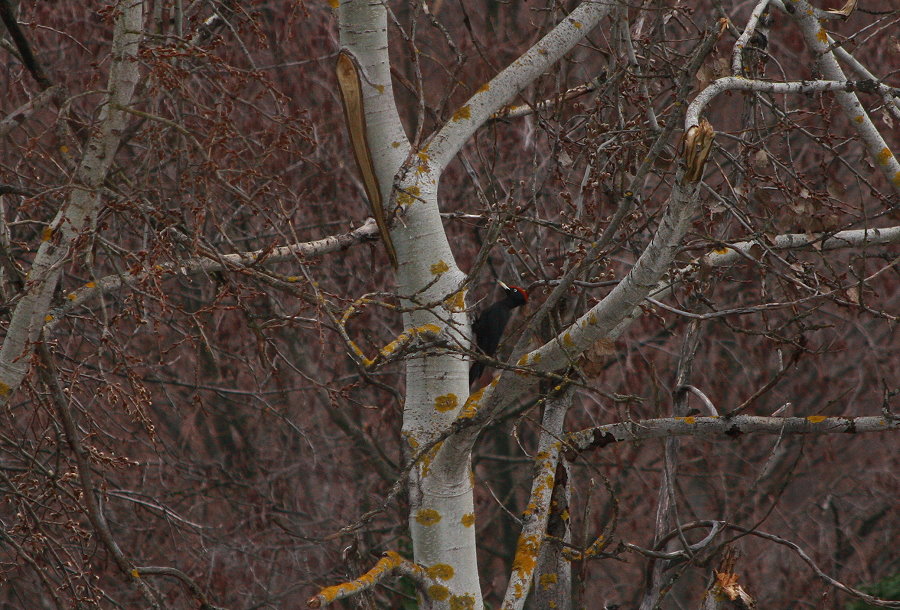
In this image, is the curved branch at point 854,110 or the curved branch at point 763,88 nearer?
the curved branch at point 763,88

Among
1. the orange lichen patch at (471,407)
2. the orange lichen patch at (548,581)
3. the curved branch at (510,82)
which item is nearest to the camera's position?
the orange lichen patch at (471,407)

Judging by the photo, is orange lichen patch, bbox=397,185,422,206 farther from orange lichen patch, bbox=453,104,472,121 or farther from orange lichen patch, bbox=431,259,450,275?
orange lichen patch, bbox=453,104,472,121

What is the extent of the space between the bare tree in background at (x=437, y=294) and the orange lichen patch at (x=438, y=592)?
19mm

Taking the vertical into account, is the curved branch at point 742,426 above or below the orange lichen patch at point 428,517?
above

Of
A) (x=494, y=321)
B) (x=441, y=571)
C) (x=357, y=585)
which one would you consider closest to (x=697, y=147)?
(x=357, y=585)

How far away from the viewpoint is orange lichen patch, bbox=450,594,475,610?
387 centimetres

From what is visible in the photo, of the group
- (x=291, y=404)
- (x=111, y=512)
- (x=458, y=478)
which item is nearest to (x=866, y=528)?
(x=291, y=404)

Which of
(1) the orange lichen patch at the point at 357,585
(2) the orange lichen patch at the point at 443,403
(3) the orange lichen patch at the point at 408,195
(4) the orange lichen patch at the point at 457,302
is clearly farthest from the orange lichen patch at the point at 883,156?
(1) the orange lichen patch at the point at 357,585

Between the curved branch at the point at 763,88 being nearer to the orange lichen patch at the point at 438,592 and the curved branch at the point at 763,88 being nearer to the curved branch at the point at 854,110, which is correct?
the curved branch at the point at 854,110

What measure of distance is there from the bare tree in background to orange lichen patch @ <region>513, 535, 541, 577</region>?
Result: 0.08 feet

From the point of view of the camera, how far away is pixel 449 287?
3904 millimetres

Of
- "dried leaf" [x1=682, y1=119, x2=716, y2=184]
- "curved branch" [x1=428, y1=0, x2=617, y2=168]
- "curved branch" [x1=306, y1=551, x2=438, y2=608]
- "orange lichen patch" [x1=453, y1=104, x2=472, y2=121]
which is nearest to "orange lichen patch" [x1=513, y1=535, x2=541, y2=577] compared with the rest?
"curved branch" [x1=306, y1=551, x2=438, y2=608]

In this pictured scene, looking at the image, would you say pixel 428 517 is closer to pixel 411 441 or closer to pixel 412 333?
pixel 411 441

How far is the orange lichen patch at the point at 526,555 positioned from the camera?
429 cm
